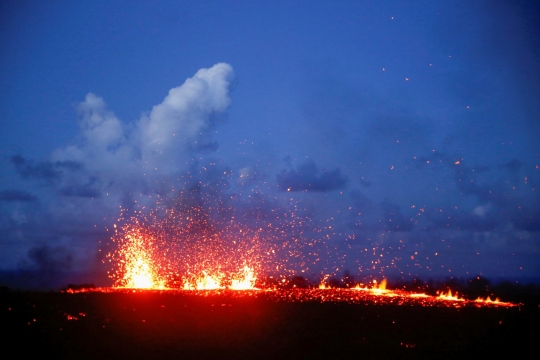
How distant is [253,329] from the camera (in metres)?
33.0

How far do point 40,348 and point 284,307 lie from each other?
2360 cm

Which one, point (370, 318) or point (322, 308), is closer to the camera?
point (370, 318)

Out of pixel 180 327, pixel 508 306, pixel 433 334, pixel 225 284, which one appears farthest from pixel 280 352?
pixel 225 284

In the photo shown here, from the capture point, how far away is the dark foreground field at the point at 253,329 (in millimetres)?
26859

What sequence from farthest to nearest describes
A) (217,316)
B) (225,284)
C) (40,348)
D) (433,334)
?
(225,284), (217,316), (433,334), (40,348)

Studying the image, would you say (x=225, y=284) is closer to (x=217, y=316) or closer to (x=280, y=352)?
(x=217, y=316)

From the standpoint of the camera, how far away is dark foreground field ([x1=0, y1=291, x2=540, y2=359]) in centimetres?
2686

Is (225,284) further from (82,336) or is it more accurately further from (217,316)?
(82,336)

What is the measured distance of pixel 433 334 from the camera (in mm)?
32844

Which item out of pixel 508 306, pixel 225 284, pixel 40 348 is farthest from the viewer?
pixel 225 284

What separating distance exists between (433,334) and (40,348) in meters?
24.2

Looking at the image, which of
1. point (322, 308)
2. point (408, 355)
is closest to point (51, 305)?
point (322, 308)

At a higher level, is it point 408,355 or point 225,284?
point 225,284

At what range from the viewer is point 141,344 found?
28.2 metres
